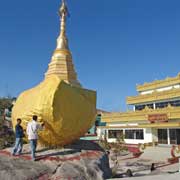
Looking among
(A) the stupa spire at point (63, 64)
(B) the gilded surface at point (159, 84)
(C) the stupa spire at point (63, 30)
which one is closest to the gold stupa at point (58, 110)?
(A) the stupa spire at point (63, 64)

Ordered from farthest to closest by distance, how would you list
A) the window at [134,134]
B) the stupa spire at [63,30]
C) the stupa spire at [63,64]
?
1. the window at [134,134]
2. the stupa spire at [63,30]
3. the stupa spire at [63,64]

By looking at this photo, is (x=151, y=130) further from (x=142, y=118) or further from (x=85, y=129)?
(x=85, y=129)

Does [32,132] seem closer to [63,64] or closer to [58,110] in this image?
[58,110]

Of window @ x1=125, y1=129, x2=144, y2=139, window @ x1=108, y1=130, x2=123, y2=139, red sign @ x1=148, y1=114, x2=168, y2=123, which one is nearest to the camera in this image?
red sign @ x1=148, y1=114, x2=168, y2=123

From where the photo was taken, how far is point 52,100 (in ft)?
31.9

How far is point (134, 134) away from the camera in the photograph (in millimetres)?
34938

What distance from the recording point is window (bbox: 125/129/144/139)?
34.0 m

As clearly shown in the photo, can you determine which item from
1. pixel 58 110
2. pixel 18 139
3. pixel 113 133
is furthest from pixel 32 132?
pixel 113 133

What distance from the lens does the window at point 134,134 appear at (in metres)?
34.0

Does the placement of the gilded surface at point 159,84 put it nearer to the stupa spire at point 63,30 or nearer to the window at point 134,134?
the window at point 134,134

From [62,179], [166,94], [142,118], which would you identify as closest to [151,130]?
[142,118]

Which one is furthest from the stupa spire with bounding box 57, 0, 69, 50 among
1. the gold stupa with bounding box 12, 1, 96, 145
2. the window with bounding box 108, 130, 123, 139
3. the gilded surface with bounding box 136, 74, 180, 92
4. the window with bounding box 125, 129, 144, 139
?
the window with bounding box 108, 130, 123, 139

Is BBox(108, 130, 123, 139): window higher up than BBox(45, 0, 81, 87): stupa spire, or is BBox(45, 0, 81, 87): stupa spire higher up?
BBox(45, 0, 81, 87): stupa spire

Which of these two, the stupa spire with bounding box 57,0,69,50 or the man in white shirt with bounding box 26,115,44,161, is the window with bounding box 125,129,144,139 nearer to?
the stupa spire with bounding box 57,0,69,50
